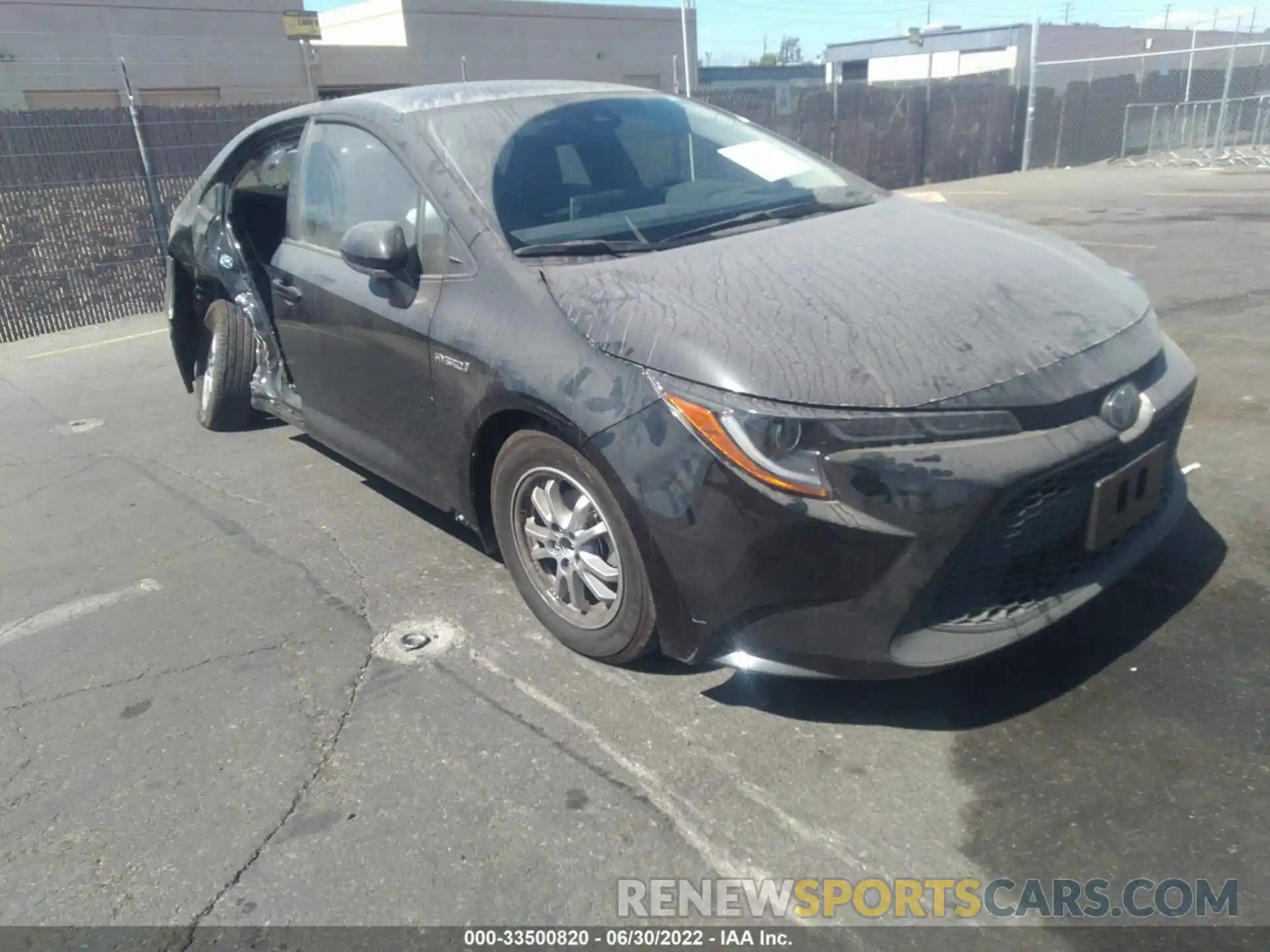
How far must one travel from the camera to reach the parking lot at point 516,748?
222 cm

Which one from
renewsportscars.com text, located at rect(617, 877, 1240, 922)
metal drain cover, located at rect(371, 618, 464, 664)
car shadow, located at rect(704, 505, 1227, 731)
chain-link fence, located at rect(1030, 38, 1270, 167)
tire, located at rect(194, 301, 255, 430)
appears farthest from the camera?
chain-link fence, located at rect(1030, 38, 1270, 167)

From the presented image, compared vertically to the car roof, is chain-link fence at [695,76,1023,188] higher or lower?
lower

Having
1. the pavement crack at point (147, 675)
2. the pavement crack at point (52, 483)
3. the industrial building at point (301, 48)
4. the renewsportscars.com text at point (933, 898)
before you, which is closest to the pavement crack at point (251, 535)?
the pavement crack at point (52, 483)

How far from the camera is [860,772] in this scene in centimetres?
247

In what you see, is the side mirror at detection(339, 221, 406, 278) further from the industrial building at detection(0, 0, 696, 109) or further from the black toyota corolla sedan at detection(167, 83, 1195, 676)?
the industrial building at detection(0, 0, 696, 109)

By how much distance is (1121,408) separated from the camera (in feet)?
8.29

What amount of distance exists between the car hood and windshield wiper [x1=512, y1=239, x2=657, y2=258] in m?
0.07

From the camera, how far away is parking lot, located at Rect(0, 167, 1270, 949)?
2.22 m

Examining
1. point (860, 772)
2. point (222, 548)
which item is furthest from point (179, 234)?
point (860, 772)

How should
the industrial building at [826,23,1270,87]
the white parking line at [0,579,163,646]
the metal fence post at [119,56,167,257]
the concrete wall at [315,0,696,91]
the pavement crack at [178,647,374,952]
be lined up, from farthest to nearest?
the industrial building at [826,23,1270,87]
the concrete wall at [315,0,696,91]
the metal fence post at [119,56,167,257]
the white parking line at [0,579,163,646]
the pavement crack at [178,647,374,952]

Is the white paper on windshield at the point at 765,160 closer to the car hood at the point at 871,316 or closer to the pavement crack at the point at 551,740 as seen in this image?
the car hood at the point at 871,316

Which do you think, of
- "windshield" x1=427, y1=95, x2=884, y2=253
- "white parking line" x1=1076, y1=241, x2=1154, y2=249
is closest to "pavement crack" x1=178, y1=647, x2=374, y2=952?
"windshield" x1=427, y1=95, x2=884, y2=253

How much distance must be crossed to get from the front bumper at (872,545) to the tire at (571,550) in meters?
0.13

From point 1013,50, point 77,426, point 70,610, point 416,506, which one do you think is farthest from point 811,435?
point 1013,50
